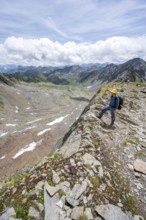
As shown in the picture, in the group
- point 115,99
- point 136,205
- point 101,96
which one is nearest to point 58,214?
point 136,205

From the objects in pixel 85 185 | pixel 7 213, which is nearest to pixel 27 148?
pixel 85 185

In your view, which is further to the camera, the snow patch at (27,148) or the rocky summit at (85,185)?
the snow patch at (27,148)

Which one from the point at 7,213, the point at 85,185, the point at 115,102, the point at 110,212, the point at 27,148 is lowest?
the point at 27,148

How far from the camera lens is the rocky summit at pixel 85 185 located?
9.66m

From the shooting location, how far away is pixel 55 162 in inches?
513

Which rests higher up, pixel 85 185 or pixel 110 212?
pixel 85 185

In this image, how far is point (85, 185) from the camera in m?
11.0

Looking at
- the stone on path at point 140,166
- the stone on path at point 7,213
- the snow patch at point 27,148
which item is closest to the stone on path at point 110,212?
the stone on path at point 7,213

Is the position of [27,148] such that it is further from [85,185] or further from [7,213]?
[7,213]

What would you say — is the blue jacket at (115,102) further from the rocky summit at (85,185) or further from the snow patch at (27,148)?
the snow patch at (27,148)

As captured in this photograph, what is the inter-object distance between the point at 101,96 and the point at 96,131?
13.0m

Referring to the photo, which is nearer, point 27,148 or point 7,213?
point 7,213

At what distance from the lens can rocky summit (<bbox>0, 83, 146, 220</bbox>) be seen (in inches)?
380

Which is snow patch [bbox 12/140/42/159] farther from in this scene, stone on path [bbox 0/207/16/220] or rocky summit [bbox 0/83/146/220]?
stone on path [bbox 0/207/16/220]
